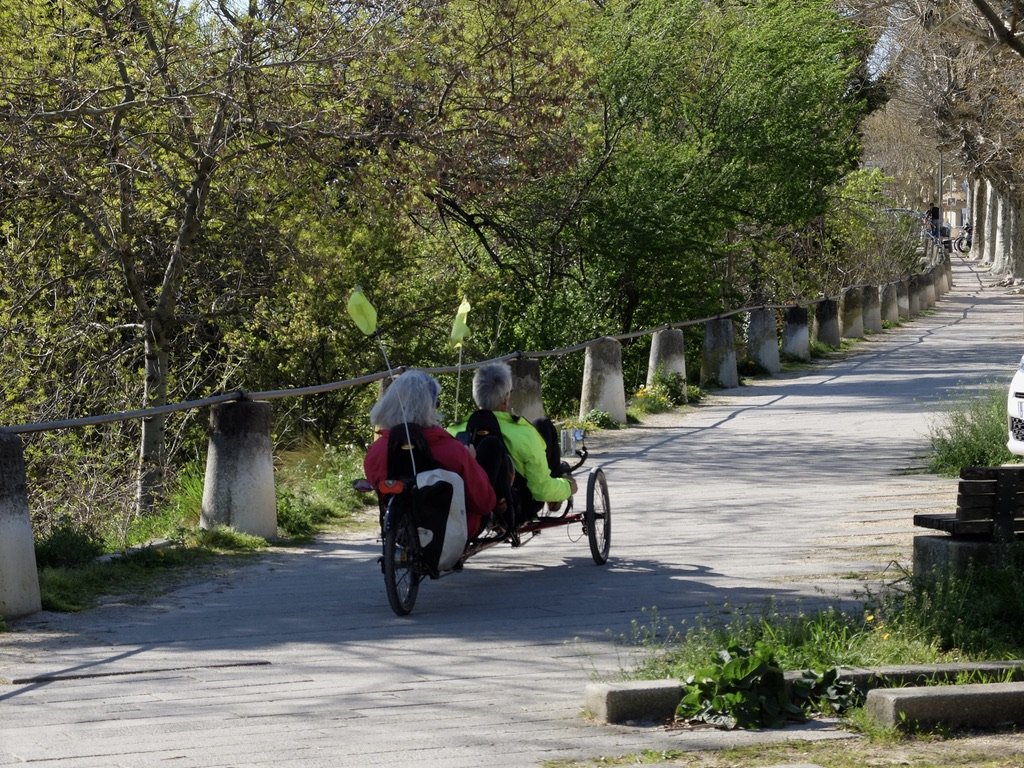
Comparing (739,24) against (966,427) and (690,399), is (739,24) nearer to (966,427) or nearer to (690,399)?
(690,399)

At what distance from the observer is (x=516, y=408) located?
1684cm

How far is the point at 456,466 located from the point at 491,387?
2.98ft

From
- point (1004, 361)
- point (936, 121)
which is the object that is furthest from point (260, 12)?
point (936, 121)

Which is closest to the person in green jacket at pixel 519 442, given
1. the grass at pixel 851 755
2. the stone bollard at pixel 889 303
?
the grass at pixel 851 755

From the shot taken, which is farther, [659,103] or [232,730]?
[659,103]

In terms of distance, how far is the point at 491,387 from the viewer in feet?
31.9

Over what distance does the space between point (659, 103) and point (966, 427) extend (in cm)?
1260

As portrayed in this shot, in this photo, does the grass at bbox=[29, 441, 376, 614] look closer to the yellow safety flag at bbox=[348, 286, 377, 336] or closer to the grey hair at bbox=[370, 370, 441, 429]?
the grey hair at bbox=[370, 370, 441, 429]

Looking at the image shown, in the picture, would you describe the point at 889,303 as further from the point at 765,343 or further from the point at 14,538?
the point at 14,538

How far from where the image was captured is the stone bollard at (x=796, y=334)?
29.1 meters

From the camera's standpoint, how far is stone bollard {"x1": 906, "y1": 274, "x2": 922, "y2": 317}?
1775 inches

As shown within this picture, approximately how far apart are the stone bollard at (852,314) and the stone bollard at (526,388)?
20.5 metres

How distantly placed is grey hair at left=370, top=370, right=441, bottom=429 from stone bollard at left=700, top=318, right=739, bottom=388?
49.3 ft

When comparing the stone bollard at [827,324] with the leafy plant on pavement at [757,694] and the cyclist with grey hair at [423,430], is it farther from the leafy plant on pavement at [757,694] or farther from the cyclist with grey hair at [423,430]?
the leafy plant on pavement at [757,694]
